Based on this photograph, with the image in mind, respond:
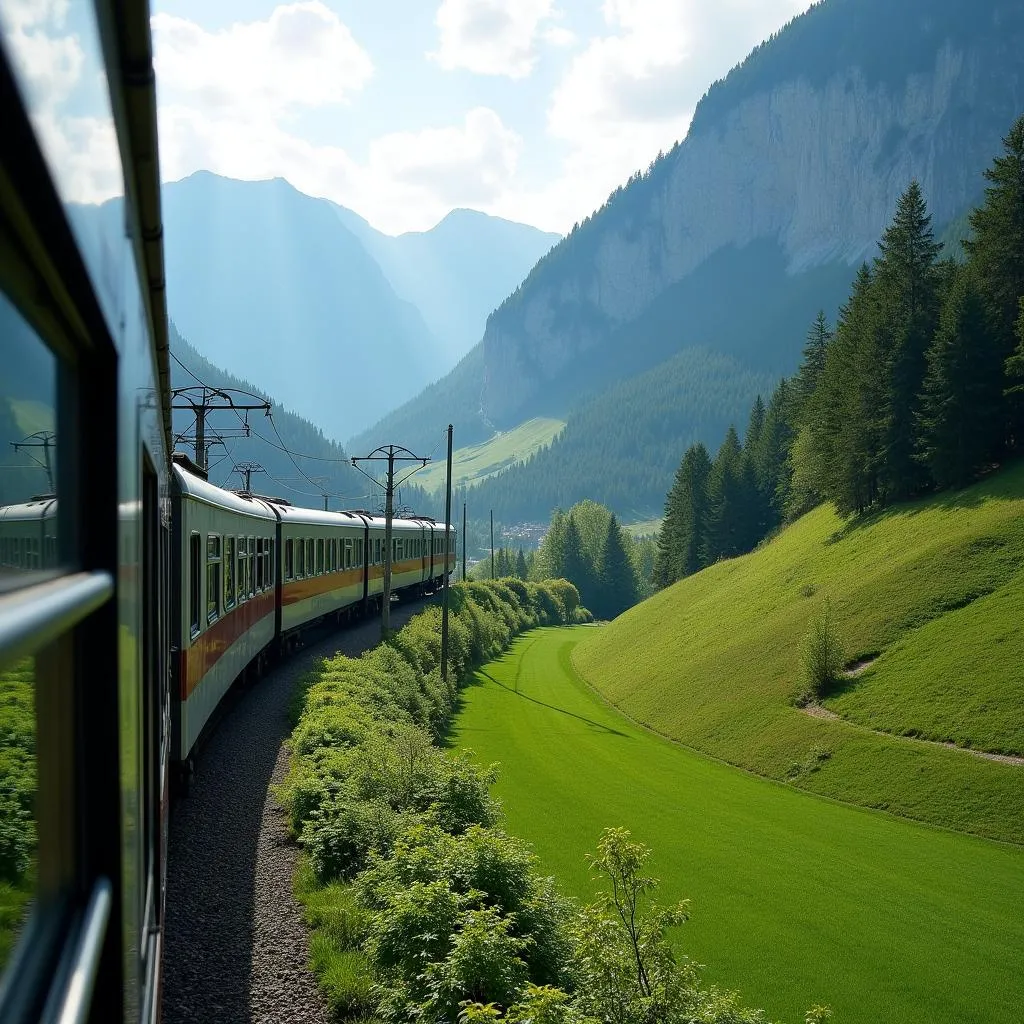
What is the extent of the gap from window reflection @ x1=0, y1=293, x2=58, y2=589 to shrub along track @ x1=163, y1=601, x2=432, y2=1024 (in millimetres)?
7465

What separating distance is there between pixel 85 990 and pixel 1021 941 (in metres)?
22.6

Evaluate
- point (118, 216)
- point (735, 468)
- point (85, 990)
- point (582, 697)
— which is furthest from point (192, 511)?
point (735, 468)

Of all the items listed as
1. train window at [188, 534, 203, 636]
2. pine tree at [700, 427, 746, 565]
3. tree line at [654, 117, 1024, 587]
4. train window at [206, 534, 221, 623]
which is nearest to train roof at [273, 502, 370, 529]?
train window at [206, 534, 221, 623]

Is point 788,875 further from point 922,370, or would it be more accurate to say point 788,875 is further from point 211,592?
point 922,370

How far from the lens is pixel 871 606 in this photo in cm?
3747

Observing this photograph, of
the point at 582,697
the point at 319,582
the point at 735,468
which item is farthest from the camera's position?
the point at 735,468

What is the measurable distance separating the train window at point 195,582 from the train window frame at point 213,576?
54 cm

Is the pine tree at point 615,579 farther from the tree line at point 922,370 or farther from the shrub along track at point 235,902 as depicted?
the shrub along track at point 235,902

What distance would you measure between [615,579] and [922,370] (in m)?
60.6

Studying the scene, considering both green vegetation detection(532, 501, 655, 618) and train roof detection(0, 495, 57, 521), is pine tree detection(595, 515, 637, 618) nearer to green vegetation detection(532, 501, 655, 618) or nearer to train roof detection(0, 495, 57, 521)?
green vegetation detection(532, 501, 655, 618)

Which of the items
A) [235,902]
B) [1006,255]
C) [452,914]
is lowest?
[235,902]

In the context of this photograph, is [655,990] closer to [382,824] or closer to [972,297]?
[382,824]

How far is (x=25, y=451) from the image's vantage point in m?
1.21

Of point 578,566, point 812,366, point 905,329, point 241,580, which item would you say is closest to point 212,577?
point 241,580
